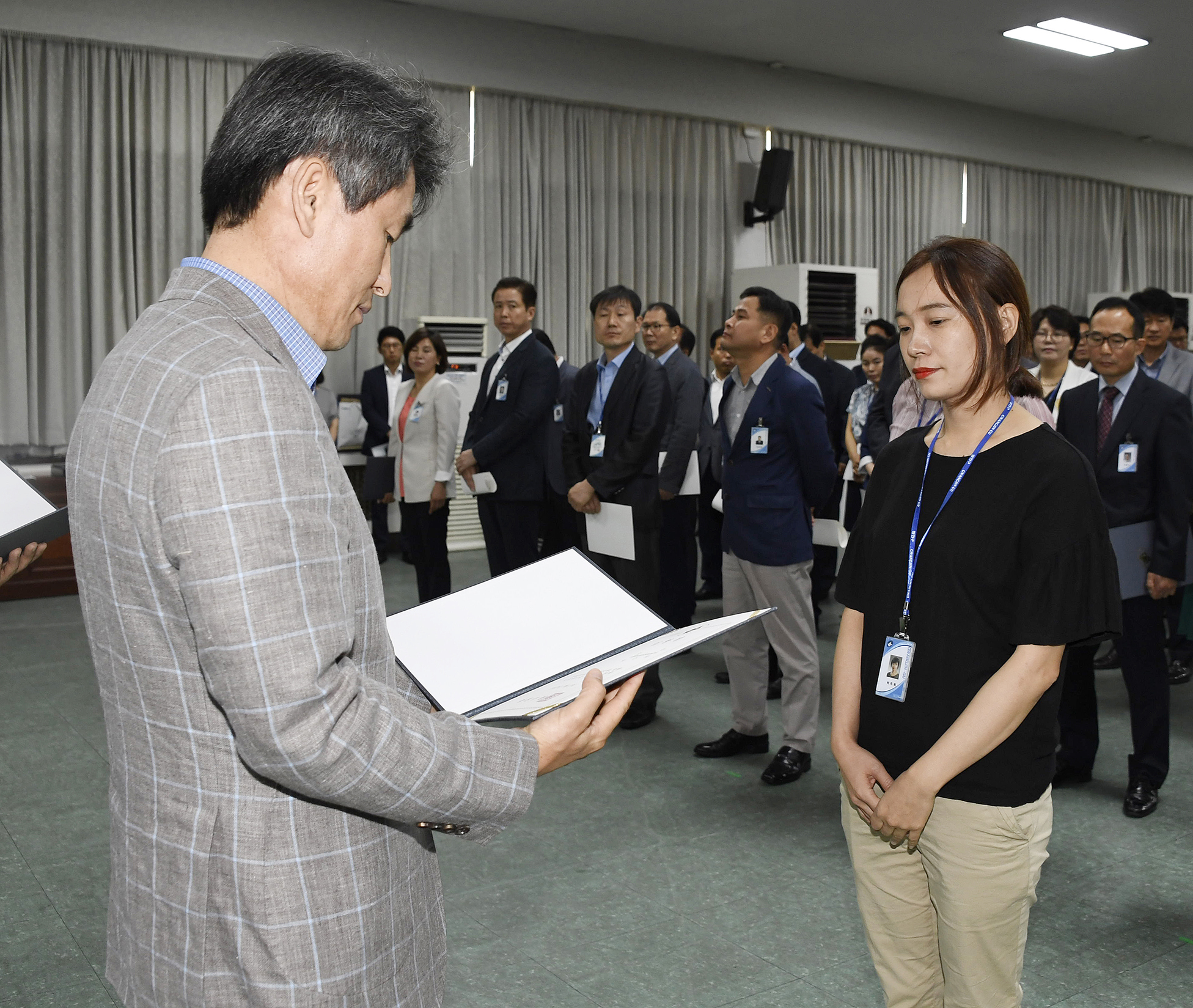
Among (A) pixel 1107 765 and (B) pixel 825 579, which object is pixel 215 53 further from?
(A) pixel 1107 765

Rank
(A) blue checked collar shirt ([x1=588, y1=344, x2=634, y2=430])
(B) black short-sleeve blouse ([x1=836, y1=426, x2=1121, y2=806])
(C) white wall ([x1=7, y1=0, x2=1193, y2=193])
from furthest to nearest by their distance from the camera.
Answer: (C) white wall ([x1=7, y1=0, x2=1193, y2=193]) < (A) blue checked collar shirt ([x1=588, y1=344, x2=634, y2=430]) < (B) black short-sleeve blouse ([x1=836, y1=426, x2=1121, y2=806])

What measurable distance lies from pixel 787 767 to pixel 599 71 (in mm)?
6832

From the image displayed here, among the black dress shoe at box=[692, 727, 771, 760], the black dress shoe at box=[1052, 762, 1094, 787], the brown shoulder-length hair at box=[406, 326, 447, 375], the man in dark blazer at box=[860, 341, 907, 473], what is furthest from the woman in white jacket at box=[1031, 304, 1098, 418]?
the brown shoulder-length hair at box=[406, 326, 447, 375]

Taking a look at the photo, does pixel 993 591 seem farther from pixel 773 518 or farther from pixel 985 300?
pixel 773 518

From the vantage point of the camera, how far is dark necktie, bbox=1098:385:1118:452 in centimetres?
330

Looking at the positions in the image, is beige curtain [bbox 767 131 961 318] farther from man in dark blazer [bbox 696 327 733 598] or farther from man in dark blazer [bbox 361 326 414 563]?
man in dark blazer [bbox 361 326 414 563]

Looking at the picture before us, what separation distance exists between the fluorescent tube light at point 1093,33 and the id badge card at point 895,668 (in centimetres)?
802

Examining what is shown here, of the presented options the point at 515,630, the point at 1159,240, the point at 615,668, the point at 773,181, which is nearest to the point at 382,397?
the point at 773,181

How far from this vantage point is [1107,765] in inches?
139

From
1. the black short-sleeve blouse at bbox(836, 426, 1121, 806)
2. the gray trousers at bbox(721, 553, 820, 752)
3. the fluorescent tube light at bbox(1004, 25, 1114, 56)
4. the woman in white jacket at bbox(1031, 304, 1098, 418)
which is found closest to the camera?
the black short-sleeve blouse at bbox(836, 426, 1121, 806)

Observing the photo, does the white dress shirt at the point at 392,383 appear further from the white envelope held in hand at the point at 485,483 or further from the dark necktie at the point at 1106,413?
the dark necktie at the point at 1106,413

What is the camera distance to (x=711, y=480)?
19.1ft

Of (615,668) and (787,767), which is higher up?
(615,668)

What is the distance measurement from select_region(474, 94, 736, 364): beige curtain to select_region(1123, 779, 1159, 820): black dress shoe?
621 centimetres
